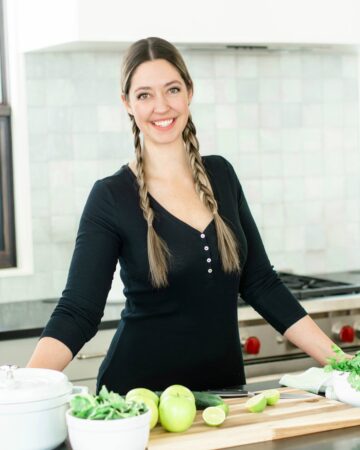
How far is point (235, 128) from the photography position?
3695 millimetres

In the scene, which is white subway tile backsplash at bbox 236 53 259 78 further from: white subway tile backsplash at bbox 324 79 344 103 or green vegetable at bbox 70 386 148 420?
green vegetable at bbox 70 386 148 420

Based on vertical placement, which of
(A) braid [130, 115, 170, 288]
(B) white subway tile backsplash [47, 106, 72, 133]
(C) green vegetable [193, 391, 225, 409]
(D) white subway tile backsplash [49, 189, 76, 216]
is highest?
(B) white subway tile backsplash [47, 106, 72, 133]

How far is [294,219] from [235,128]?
48 cm

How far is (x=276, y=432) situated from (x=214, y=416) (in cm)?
12

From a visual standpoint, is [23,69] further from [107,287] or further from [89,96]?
[107,287]

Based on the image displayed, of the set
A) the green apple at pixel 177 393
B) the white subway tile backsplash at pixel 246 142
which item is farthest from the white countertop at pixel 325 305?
the green apple at pixel 177 393

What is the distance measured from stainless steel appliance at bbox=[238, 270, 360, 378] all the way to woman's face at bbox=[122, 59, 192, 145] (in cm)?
108

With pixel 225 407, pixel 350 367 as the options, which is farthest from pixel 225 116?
pixel 225 407

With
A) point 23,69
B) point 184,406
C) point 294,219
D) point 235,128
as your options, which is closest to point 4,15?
point 23,69

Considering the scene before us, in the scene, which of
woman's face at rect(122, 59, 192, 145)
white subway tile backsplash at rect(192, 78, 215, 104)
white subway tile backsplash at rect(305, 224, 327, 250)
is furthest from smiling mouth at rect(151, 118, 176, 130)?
white subway tile backsplash at rect(305, 224, 327, 250)

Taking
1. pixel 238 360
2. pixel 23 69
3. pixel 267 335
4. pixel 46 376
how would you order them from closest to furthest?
pixel 46 376 → pixel 238 360 → pixel 267 335 → pixel 23 69

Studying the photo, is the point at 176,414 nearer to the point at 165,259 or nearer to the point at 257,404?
the point at 257,404

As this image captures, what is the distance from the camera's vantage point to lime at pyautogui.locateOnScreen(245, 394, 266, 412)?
1758mm

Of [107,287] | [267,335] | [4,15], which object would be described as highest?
[4,15]
